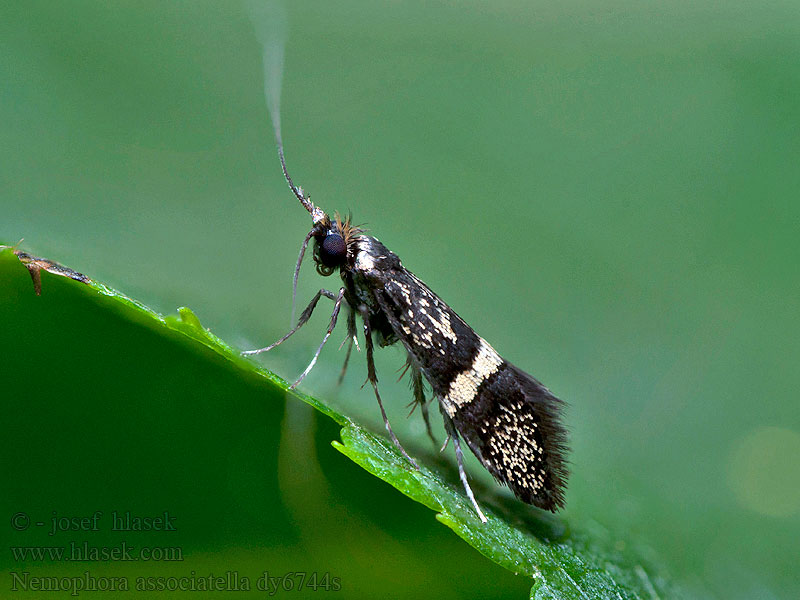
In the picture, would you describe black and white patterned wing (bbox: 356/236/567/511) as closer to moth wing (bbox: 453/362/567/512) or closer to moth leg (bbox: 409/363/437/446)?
moth wing (bbox: 453/362/567/512)

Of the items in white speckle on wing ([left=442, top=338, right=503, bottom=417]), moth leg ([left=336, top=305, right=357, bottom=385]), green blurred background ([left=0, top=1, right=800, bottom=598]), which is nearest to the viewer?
white speckle on wing ([left=442, top=338, right=503, bottom=417])

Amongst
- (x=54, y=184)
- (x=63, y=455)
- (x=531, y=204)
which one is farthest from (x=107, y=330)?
(x=531, y=204)

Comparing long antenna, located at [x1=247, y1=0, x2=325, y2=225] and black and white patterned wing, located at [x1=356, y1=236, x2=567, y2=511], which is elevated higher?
long antenna, located at [x1=247, y1=0, x2=325, y2=225]

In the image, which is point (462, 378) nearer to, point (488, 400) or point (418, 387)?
point (488, 400)

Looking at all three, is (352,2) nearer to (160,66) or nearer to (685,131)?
(160,66)

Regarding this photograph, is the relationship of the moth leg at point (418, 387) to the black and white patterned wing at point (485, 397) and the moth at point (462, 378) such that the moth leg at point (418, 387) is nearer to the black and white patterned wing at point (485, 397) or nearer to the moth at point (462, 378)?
the moth at point (462, 378)

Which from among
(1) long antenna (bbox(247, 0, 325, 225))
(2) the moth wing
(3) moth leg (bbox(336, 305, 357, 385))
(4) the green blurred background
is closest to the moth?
(2) the moth wing
